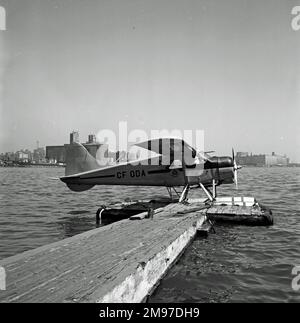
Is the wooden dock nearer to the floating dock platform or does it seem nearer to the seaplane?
the floating dock platform

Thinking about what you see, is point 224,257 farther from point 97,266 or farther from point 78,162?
point 78,162

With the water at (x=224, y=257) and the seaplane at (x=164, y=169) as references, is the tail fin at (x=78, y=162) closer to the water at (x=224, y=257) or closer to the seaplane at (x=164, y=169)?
the seaplane at (x=164, y=169)

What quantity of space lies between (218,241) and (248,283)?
2909 millimetres

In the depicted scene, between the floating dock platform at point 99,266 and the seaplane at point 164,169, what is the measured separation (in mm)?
5200

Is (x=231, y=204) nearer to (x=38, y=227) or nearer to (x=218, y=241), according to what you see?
(x=218, y=241)

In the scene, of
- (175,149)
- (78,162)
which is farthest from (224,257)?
(78,162)

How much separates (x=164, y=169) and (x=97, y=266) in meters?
8.73

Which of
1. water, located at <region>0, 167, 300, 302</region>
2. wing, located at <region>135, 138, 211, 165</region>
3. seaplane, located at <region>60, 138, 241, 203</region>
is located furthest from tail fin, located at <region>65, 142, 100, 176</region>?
wing, located at <region>135, 138, 211, 165</region>

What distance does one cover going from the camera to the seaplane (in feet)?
40.8

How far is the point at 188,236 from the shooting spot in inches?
298

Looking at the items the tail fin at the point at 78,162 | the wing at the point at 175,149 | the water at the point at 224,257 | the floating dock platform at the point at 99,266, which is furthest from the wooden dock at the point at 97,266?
the tail fin at the point at 78,162

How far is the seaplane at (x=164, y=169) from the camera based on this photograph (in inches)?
490

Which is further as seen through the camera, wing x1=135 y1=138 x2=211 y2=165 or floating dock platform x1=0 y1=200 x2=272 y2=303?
wing x1=135 y1=138 x2=211 y2=165

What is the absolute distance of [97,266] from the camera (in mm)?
4395
